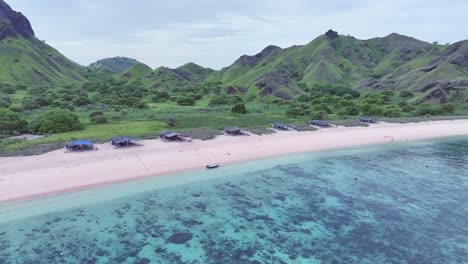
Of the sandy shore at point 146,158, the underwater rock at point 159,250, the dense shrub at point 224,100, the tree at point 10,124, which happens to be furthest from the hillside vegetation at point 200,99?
the underwater rock at point 159,250

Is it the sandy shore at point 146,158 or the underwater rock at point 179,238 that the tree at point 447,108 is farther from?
the underwater rock at point 179,238

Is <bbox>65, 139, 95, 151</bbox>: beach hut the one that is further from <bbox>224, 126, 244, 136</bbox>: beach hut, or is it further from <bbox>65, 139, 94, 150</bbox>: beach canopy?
<bbox>224, 126, 244, 136</bbox>: beach hut

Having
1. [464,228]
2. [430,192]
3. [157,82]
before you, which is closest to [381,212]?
[464,228]

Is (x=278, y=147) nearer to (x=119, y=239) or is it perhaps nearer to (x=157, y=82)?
(x=119, y=239)

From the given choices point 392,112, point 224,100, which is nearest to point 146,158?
point 224,100

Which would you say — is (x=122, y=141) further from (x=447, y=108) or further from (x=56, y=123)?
(x=447, y=108)

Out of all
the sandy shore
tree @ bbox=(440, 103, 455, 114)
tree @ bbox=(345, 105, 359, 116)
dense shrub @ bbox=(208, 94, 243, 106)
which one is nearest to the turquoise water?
the sandy shore

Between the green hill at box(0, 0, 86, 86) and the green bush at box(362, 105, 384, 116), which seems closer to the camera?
the green bush at box(362, 105, 384, 116)

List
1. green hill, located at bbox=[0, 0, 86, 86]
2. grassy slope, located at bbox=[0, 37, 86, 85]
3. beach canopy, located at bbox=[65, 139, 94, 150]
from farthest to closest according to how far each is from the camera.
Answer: green hill, located at bbox=[0, 0, 86, 86], grassy slope, located at bbox=[0, 37, 86, 85], beach canopy, located at bbox=[65, 139, 94, 150]
